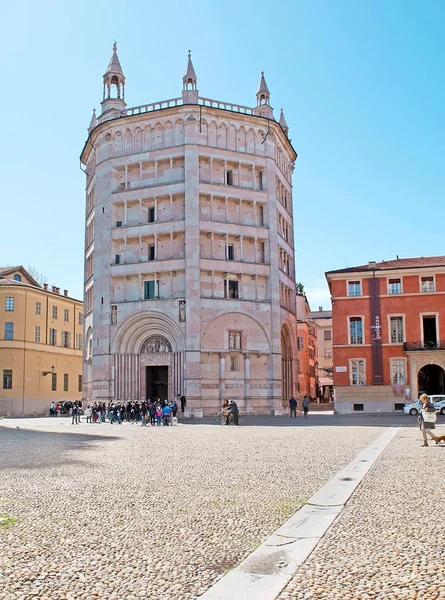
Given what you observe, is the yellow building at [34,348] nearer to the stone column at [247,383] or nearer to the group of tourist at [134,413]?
the group of tourist at [134,413]

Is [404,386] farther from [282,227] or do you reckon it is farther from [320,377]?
[320,377]

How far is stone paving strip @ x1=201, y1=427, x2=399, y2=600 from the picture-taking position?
571 cm

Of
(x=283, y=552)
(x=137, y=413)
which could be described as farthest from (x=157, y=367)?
(x=283, y=552)

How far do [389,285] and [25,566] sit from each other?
51.7 metres

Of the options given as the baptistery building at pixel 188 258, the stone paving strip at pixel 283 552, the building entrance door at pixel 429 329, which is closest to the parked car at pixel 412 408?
the building entrance door at pixel 429 329

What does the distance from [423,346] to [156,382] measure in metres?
22.6

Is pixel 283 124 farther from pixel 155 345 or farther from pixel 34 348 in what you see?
pixel 34 348

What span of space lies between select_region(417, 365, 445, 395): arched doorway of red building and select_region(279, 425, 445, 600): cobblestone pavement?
1904 inches

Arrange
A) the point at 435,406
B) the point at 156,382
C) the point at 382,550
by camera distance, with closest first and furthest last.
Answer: the point at 382,550 < the point at 435,406 < the point at 156,382

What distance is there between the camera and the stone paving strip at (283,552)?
5715 mm

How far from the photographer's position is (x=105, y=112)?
5909 centimetres

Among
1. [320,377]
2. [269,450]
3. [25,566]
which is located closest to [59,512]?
[25,566]

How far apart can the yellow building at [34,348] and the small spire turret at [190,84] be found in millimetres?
27488

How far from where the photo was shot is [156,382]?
181 feet
